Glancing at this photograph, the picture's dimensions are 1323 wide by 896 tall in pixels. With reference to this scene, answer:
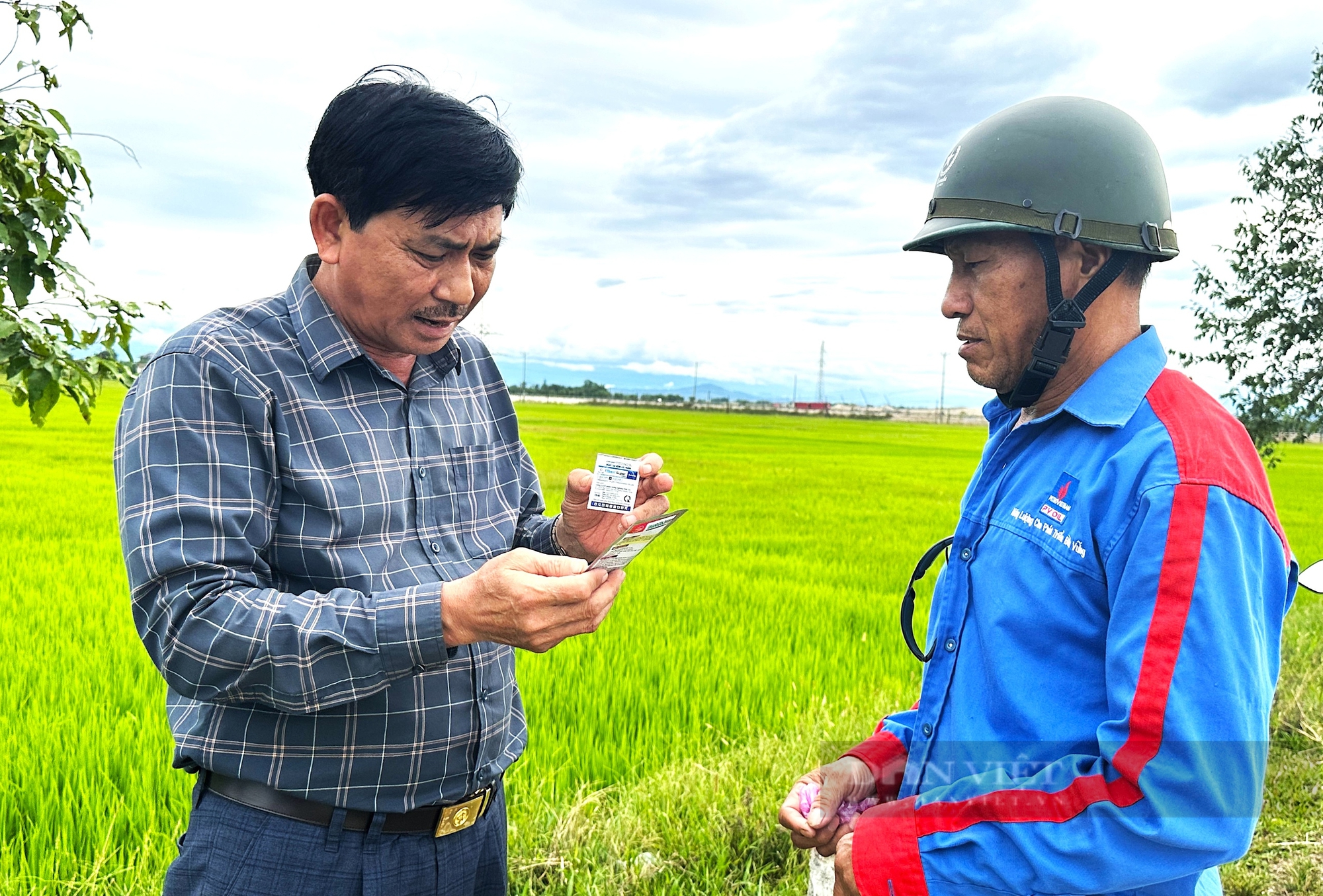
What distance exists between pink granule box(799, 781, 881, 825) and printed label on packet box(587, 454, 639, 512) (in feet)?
2.66

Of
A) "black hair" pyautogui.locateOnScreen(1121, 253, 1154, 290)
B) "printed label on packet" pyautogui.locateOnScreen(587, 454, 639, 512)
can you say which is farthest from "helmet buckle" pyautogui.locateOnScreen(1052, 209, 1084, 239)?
"printed label on packet" pyautogui.locateOnScreen(587, 454, 639, 512)

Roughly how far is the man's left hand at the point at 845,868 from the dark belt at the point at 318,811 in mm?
897

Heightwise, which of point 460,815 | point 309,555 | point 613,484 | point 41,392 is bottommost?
point 460,815

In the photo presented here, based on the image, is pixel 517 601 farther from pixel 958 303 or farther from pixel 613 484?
pixel 958 303

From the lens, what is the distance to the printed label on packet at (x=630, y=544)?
1980mm

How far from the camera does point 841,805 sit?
2.21 m

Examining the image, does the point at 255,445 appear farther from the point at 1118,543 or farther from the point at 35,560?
the point at 35,560

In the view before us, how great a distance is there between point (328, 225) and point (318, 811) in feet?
4.17

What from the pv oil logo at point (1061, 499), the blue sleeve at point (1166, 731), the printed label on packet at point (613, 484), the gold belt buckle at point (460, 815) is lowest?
the gold belt buckle at point (460, 815)

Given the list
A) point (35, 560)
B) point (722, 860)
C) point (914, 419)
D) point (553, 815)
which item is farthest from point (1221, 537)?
point (914, 419)

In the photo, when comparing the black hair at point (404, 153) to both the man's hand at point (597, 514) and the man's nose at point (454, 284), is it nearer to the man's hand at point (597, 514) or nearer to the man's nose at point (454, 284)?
the man's nose at point (454, 284)

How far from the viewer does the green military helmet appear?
1983mm

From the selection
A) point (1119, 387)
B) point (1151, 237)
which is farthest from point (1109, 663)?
point (1151, 237)

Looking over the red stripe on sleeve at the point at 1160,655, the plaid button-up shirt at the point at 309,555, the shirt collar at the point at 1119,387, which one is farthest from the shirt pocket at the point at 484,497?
the red stripe on sleeve at the point at 1160,655
